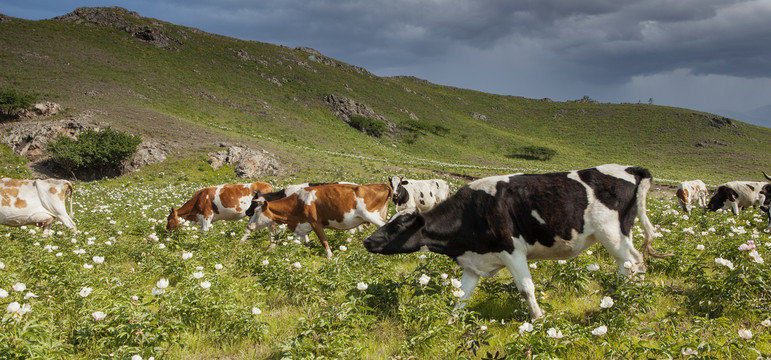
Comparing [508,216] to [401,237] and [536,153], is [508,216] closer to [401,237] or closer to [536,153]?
[401,237]

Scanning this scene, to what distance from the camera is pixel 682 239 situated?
340 inches

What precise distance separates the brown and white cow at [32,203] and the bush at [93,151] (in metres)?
24.4

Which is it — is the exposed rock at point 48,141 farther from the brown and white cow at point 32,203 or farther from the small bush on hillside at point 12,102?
the brown and white cow at point 32,203

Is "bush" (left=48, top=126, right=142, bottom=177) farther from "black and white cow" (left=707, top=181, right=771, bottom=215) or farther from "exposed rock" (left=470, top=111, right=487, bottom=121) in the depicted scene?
"exposed rock" (left=470, top=111, right=487, bottom=121)

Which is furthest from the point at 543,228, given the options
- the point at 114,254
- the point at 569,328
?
the point at 114,254

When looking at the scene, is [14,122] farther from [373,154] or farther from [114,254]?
[114,254]

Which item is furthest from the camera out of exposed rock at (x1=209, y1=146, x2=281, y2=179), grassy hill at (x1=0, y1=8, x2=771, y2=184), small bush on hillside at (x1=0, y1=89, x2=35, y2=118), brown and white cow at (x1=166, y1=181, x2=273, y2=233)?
grassy hill at (x1=0, y1=8, x2=771, y2=184)

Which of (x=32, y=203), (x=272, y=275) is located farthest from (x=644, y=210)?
(x=32, y=203)

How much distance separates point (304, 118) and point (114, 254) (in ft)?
214

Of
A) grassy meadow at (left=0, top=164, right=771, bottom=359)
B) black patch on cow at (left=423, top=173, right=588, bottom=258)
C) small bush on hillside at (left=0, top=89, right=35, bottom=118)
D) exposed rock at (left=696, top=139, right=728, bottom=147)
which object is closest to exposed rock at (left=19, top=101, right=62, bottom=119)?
small bush on hillside at (left=0, top=89, right=35, bottom=118)

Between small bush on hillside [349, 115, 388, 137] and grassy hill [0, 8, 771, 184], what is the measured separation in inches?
84.9

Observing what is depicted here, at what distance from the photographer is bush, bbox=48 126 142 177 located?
33.5m

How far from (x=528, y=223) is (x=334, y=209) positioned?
6213 mm

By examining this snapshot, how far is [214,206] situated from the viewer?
14336 millimetres
